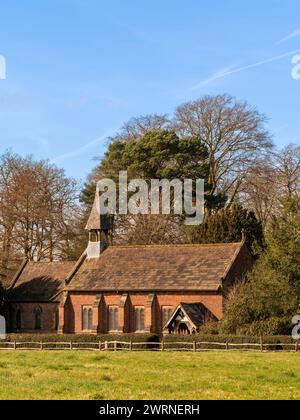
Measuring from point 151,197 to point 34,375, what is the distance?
4579 cm

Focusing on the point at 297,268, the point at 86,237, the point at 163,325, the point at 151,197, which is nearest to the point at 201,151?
the point at 151,197

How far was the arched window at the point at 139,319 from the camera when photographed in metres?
56.2

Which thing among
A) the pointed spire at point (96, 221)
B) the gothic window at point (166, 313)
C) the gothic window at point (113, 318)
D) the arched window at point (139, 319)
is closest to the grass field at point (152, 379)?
the gothic window at point (166, 313)

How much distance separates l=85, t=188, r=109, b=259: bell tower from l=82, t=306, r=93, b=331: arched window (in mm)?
5263

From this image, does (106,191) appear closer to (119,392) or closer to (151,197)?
(151,197)

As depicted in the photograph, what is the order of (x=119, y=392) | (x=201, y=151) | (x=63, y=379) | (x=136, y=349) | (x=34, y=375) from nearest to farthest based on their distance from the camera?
1. (x=119, y=392)
2. (x=63, y=379)
3. (x=34, y=375)
4. (x=136, y=349)
5. (x=201, y=151)

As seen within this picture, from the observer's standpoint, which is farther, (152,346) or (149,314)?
(149,314)

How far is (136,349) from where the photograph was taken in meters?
45.2

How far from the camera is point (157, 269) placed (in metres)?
57.9

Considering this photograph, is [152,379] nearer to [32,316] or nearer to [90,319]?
[90,319]

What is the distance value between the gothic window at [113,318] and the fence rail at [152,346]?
931 cm

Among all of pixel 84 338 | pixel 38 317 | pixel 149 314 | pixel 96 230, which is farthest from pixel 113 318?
pixel 96 230

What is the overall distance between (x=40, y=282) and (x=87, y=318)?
726cm

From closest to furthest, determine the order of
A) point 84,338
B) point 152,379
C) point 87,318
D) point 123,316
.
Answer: point 152,379 → point 84,338 → point 123,316 → point 87,318
